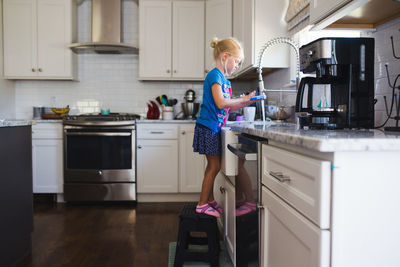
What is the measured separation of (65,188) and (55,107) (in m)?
1.12

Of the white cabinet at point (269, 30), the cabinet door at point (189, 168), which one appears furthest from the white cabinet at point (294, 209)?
the cabinet door at point (189, 168)

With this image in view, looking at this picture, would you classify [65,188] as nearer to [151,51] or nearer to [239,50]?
[151,51]

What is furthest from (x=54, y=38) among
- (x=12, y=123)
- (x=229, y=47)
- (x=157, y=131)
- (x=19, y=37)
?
(x=229, y=47)

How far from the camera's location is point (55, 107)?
445 cm

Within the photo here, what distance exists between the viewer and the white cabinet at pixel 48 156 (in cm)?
391

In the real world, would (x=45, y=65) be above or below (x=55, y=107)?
above

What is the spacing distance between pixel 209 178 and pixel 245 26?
1.65 m

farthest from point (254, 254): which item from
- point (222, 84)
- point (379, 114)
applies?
point (222, 84)

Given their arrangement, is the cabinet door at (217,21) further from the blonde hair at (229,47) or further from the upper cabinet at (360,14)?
the upper cabinet at (360,14)

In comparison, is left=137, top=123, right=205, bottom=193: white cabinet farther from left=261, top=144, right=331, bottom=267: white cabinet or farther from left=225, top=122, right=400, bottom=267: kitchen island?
left=225, top=122, right=400, bottom=267: kitchen island

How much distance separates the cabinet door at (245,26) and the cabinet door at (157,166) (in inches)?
48.2

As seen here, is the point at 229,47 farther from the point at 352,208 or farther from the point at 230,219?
the point at 352,208

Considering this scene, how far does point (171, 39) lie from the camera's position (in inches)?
165

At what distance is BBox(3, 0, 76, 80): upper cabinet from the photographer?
13.4 feet
